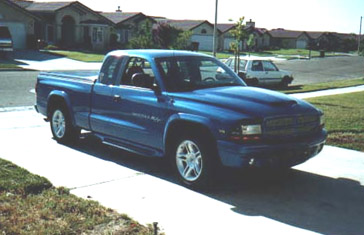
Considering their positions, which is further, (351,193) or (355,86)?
(355,86)

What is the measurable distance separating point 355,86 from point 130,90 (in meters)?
18.6

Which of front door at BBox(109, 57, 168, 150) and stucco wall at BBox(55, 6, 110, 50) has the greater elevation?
stucco wall at BBox(55, 6, 110, 50)

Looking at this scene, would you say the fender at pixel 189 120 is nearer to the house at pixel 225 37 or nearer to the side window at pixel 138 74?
the side window at pixel 138 74

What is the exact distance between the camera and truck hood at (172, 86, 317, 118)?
588 cm

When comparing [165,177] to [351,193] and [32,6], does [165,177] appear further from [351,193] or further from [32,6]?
[32,6]

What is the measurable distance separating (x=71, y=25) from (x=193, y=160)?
46.3m

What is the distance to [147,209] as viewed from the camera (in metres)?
5.40

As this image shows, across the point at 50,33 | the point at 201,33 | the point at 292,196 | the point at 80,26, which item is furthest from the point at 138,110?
the point at 201,33

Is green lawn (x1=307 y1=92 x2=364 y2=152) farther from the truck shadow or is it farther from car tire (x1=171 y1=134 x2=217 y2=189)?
car tire (x1=171 y1=134 x2=217 y2=189)

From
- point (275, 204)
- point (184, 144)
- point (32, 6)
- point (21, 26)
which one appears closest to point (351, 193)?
point (275, 204)

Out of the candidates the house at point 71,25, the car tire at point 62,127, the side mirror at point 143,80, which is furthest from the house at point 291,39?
the side mirror at point 143,80

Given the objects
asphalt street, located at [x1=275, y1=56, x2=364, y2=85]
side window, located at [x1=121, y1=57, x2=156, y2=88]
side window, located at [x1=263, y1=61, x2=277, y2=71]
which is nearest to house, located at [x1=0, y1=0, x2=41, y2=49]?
asphalt street, located at [x1=275, y1=56, x2=364, y2=85]

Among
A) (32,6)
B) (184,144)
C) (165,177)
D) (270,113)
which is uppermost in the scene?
(32,6)

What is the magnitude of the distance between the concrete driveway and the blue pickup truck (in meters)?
0.40
